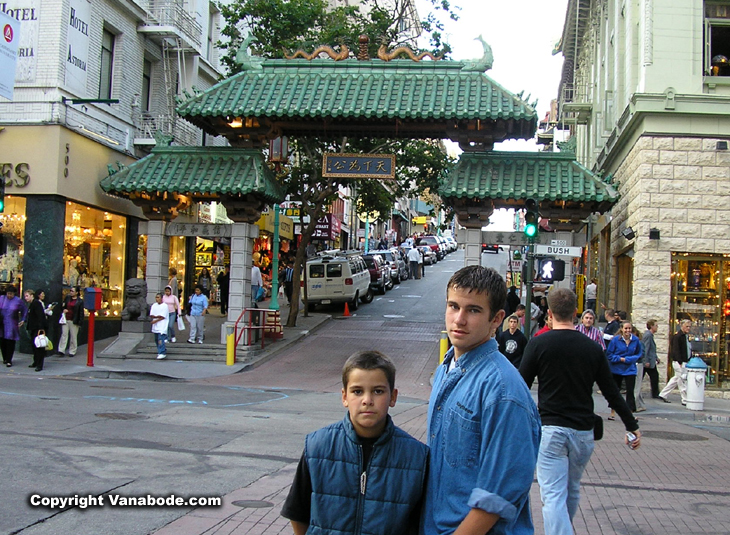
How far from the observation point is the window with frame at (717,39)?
18.6 m

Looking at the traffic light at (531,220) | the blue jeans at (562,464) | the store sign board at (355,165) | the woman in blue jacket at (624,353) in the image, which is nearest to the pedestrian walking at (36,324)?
the store sign board at (355,165)

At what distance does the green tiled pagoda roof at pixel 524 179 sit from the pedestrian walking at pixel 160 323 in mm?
7748

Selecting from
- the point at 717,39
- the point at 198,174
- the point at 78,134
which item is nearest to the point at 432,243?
the point at 198,174

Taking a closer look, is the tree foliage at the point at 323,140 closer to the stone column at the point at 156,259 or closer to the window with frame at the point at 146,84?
the window with frame at the point at 146,84

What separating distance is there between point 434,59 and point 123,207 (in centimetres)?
1077

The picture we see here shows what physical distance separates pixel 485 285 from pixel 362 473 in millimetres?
943

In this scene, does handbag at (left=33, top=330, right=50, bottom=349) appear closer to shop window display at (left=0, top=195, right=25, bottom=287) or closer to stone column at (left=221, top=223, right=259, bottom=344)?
shop window display at (left=0, top=195, right=25, bottom=287)

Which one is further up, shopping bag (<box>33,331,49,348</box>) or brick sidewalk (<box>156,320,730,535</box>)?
shopping bag (<box>33,331,49,348</box>)

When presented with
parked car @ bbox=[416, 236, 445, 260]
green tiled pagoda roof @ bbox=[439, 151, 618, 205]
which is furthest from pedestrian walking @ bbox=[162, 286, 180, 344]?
parked car @ bbox=[416, 236, 445, 260]

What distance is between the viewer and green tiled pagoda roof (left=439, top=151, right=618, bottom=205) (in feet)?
62.5

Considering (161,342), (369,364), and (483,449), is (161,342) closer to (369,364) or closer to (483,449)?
(369,364)

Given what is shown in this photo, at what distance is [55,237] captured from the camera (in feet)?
67.3

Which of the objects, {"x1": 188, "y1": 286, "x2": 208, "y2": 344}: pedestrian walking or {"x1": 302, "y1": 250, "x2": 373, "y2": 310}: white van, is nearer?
{"x1": 188, "y1": 286, "x2": 208, "y2": 344}: pedestrian walking

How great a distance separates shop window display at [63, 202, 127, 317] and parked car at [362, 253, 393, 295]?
15.2m
